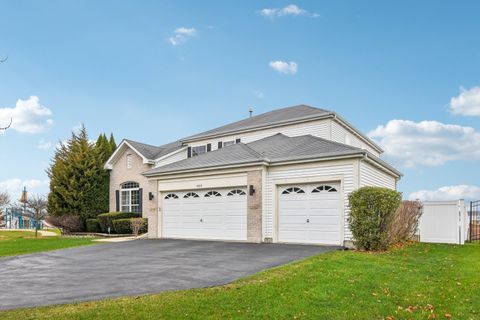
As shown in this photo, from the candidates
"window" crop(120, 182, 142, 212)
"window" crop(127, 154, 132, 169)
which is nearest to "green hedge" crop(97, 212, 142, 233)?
"window" crop(120, 182, 142, 212)

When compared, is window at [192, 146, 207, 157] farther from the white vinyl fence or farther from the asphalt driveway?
the white vinyl fence

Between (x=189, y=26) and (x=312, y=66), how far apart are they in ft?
19.2

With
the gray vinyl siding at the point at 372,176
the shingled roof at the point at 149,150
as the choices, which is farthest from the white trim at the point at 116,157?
the gray vinyl siding at the point at 372,176

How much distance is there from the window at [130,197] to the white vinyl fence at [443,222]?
55.3 ft

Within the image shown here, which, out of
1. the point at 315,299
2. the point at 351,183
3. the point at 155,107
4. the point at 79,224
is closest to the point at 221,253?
the point at 351,183

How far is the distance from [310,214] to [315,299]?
816 centimetres

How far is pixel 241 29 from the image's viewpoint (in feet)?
57.1

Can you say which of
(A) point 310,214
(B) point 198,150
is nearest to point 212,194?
(A) point 310,214

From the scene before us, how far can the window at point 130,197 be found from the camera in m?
25.2

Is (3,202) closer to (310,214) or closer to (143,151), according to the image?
(143,151)

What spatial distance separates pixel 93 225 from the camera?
25.2 metres

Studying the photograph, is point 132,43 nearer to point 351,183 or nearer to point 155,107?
point 155,107

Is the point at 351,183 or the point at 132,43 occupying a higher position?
the point at 132,43

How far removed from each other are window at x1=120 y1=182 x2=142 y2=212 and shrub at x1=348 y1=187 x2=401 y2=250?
624 inches
